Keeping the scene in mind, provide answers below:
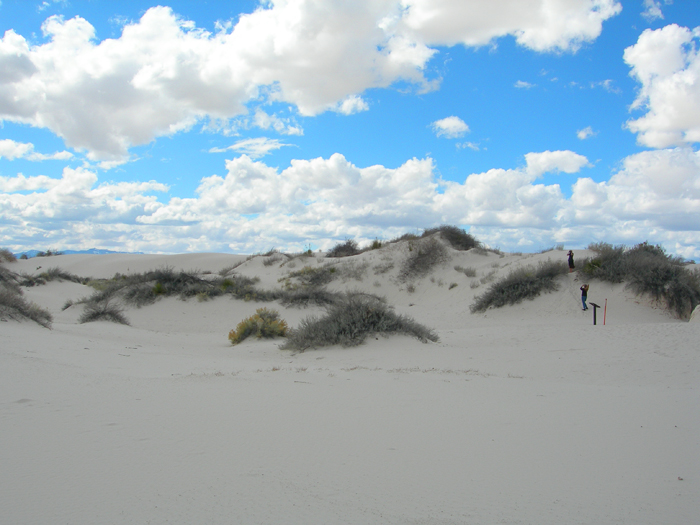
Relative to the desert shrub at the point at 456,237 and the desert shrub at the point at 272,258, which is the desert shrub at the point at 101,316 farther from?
the desert shrub at the point at 456,237

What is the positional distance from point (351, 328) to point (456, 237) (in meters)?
22.0

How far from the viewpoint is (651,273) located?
52.4ft

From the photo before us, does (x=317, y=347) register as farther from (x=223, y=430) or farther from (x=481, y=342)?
(x=223, y=430)

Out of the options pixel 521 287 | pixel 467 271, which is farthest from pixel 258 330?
pixel 467 271

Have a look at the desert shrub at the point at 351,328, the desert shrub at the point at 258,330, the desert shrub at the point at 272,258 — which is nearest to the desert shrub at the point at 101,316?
the desert shrub at the point at 258,330

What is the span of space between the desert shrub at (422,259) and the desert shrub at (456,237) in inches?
105

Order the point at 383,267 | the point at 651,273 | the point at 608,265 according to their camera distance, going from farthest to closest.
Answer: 1. the point at 383,267
2. the point at 608,265
3. the point at 651,273

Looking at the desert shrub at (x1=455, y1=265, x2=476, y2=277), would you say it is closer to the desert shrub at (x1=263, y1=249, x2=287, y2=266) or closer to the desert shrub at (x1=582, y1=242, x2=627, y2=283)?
the desert shrub at (x1=582, y1=242, x2=627, y2=283)

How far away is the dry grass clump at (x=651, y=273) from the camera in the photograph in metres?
15.0

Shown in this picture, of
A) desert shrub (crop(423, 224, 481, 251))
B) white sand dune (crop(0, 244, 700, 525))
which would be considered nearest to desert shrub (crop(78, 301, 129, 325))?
white sand dune (crop(0, 244, 700, 525))

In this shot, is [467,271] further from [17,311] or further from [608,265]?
[17,311]

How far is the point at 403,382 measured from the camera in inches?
223

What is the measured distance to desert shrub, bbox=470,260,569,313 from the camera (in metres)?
17.8

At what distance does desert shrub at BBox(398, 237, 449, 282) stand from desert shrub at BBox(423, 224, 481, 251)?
2.67 meters
